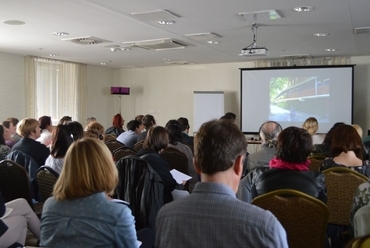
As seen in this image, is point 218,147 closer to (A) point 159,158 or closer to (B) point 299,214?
(B) point 299,214

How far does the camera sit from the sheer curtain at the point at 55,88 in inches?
393

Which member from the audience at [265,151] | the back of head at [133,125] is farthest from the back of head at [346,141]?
the back of head at [133,125]

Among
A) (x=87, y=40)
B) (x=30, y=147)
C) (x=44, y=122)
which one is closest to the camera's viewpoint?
(x=30, y=147)

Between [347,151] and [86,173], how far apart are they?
2.46 m

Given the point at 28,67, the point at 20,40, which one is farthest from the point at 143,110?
the point at 20,40

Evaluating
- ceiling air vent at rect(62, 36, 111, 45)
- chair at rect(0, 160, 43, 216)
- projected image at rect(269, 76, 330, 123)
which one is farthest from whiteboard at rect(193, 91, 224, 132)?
chair at rect(0, 160, 43, 216)

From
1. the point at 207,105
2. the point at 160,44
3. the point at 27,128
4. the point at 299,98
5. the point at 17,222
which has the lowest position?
the point at 17,222

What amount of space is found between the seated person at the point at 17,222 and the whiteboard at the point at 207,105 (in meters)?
8.28

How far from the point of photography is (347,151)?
3338 millimetres

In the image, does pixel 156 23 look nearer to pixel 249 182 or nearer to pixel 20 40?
pixel 20 40

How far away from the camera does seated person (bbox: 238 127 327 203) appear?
2.50 meters

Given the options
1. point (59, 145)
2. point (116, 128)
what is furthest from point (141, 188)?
point (116, 128)

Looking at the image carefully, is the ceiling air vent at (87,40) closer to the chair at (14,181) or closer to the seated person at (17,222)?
the chair at (14,181)

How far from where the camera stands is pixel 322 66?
973 centimetres
